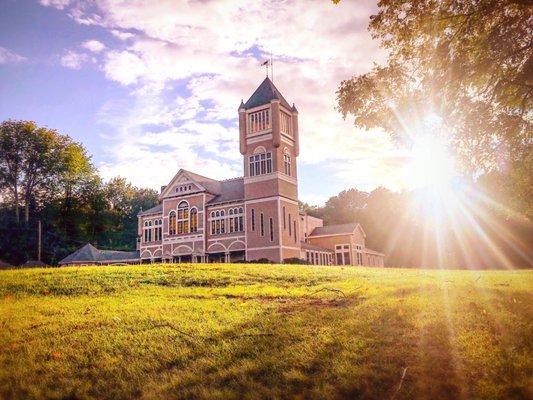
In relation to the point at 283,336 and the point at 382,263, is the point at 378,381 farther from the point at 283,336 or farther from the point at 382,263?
the point at 382,263

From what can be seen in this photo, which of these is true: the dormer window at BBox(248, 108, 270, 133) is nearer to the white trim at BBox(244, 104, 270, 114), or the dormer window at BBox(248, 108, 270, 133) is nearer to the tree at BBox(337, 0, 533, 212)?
the white trim at BBox(244, 104, 270, 114)

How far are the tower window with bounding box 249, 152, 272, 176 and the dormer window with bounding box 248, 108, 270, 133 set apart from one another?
303cm

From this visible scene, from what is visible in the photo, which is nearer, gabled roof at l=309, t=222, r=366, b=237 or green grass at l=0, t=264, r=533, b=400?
green grass at l=0, t=264, r=533, b=400

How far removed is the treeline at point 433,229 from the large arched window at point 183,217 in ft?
97.0

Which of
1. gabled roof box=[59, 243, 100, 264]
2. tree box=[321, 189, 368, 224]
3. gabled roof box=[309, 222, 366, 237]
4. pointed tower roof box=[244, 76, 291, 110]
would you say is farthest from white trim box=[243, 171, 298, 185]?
tree box=[321, 189, 368, 224]

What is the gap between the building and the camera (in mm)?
46781

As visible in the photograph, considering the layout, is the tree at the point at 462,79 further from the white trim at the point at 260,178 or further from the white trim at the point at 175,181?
the white trim at the point at 175,181

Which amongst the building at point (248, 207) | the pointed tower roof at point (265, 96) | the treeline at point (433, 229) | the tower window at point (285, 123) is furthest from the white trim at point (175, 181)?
the treeline at point (433, 229)

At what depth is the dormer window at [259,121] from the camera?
49094 mm

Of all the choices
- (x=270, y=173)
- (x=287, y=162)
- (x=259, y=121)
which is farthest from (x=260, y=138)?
(x=270, y=173)

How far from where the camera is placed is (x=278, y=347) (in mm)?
7824

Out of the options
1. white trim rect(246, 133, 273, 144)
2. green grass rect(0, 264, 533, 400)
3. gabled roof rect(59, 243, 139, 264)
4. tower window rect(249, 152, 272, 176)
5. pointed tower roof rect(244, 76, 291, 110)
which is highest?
pointed tower roof rect(244, 76, 291, 110)

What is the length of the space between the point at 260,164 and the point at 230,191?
18.8ft

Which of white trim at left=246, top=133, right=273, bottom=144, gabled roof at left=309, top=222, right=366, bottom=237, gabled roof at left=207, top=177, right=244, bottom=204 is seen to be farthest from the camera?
gabled roof at left=309, top=222, right=366, bottom=237
